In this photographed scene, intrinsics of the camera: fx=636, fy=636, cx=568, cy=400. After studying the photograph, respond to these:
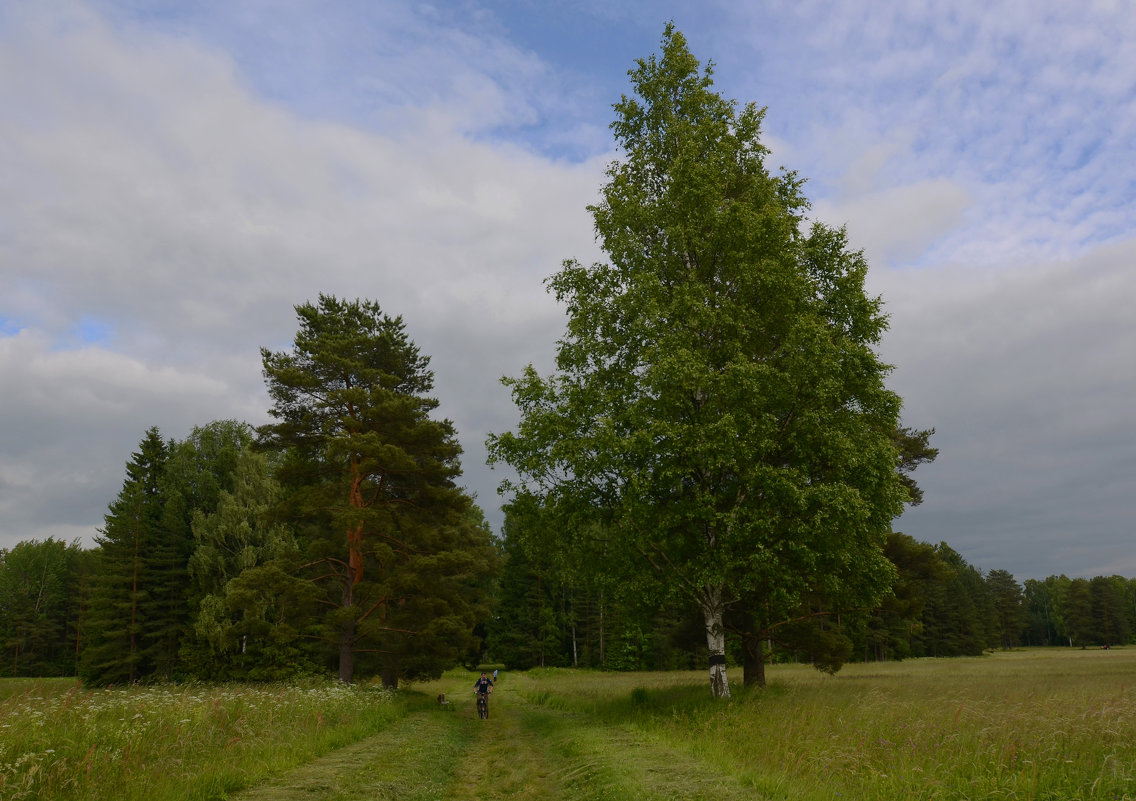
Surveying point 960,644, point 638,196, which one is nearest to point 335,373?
point 638,196

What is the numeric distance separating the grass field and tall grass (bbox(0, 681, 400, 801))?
0.10 ft

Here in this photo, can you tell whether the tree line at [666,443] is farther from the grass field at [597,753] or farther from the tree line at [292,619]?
the grass field at [597,753]

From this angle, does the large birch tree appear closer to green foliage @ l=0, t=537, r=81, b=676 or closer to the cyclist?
the cyclist

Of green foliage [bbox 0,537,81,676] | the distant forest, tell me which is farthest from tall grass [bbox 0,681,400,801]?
green foliage [bbox 0,537,81,676]

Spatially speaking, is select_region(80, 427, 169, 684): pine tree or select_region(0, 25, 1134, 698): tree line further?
select_region(80, 427, 169, 684): pine tree

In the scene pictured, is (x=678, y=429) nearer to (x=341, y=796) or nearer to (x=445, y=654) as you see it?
(x=341, y=796)

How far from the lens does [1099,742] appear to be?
8953 mm

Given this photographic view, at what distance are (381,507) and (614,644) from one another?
157 feet

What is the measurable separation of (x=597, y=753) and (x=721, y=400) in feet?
29.0

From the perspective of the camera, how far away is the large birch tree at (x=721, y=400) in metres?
15.9

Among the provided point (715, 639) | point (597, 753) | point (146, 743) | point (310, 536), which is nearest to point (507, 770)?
point (597, 753)

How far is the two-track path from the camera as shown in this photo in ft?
29.2

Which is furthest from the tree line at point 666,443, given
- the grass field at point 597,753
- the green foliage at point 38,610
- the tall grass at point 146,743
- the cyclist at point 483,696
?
the green foliage at point 38,610

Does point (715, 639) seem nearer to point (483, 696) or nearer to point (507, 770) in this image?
point (507, 770)
